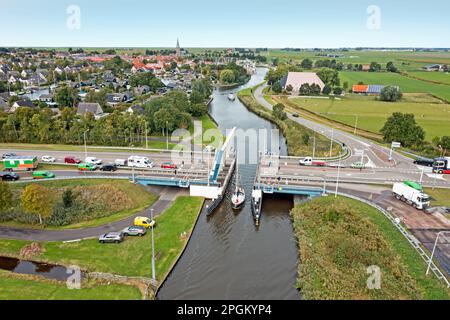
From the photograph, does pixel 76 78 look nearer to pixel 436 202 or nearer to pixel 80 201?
pixel 80 201

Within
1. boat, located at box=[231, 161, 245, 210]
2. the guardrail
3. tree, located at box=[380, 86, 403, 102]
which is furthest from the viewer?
tree, located at box=[380, 86, 403, 102]

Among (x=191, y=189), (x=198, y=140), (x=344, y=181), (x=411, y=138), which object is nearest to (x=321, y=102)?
(x=411, y=138)

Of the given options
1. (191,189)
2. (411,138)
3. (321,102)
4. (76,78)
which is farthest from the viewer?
(76,78)

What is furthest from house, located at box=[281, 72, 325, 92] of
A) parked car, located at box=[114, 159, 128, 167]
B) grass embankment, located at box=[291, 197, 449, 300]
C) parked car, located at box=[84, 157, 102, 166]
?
grass embankment, located at box=[291, 197, 449, 300]

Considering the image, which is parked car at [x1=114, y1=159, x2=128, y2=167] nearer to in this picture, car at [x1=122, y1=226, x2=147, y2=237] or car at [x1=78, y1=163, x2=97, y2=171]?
car at [x1=78, y1=163, x2=97, y2=171]

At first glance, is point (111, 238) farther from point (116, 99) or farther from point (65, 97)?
point (116, 99)

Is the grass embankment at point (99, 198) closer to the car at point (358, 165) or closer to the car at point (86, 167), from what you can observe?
the car at point (86, 167)

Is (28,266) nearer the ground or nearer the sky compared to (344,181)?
nearer the ground

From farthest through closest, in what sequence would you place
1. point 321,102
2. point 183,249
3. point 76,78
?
point 76,78 → point 321,102 → point 183,249
